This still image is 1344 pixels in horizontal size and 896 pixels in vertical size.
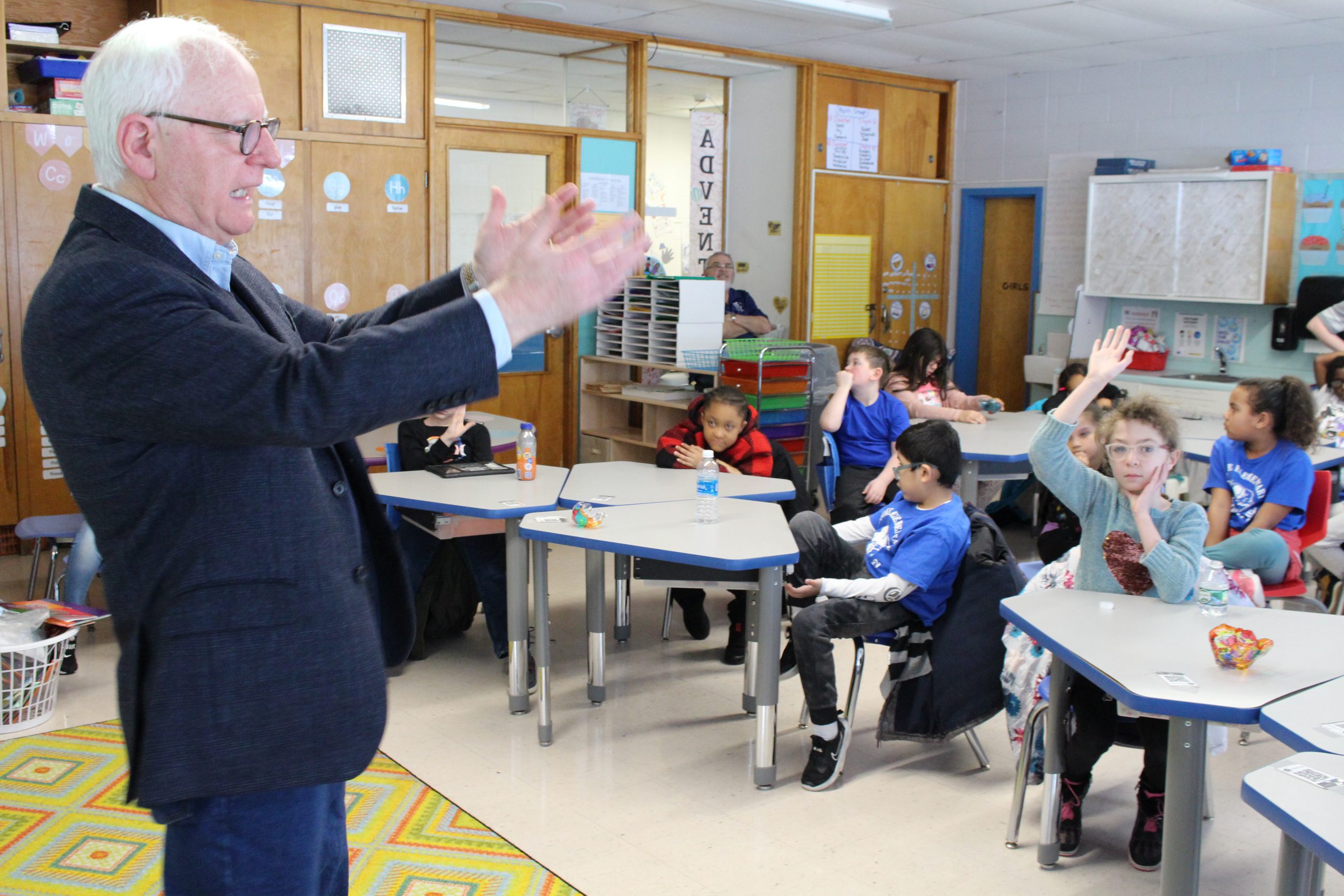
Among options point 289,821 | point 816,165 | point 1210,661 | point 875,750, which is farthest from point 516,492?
point 816,165

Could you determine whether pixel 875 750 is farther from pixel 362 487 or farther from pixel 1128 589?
pixel 362 487

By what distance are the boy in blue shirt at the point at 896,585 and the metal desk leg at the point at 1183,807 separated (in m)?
1.09

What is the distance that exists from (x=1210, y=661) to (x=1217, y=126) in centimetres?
611

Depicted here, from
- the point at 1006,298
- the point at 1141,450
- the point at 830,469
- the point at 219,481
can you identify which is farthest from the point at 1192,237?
the point at 219,481

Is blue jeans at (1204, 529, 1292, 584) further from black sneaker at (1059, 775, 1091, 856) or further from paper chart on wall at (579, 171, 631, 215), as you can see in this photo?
paper chart on wall at (579, 171, 631, 215)

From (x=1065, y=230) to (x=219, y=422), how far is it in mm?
7855

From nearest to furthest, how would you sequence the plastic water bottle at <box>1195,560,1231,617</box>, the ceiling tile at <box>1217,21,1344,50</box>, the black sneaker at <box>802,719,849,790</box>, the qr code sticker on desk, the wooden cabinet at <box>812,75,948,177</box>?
the qr code sticker on desk, the plastic water bottle at <box>1195,560,1231,617</box>, the black sneaker at <box>802,719,849,790</box>, the ceiling tile at <box>1217,21,1344,50</box>, the wooden cabinet at <box>812,75,948,177</box>

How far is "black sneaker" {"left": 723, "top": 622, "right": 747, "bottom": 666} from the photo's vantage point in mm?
4371

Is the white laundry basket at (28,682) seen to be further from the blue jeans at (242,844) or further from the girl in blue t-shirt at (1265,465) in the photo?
the girl in blue t-shirt at (1265,465)

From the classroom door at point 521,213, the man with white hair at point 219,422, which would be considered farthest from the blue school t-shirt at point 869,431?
the man with white hair at point 219,422

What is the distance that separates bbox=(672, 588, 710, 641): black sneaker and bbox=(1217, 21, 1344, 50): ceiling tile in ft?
15.2

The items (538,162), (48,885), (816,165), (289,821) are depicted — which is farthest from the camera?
(816,165)

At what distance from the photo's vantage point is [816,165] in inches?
320

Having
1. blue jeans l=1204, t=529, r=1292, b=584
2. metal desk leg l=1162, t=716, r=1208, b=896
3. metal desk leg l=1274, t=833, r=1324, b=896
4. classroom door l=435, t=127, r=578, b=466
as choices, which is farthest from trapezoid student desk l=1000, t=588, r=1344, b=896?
classroom door l=435, t=127, r=578, b=466
